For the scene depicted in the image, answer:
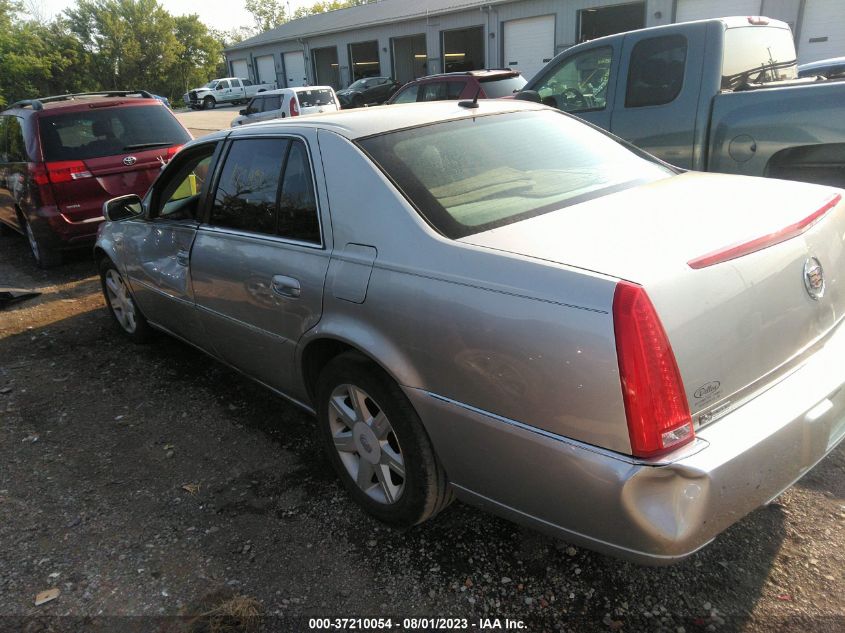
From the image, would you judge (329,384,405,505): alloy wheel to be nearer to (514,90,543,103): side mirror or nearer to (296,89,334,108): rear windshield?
(514,90,543,103): side mirror

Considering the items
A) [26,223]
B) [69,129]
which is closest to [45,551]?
[69,129]

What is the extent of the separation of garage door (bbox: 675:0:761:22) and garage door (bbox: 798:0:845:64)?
→ 4.45 ft

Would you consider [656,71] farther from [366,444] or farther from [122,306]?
[122,306]

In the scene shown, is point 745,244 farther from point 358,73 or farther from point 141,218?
point 358,73

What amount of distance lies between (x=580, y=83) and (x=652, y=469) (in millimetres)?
5251

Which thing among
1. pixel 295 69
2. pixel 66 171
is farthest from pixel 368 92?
pixel 66 171

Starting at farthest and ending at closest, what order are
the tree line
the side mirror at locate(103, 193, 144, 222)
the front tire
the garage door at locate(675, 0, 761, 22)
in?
the tree line < the garage door at locate(675, 0, 761, 22) < the front tire < the side mirror at locate(103, 193, 144, 222)

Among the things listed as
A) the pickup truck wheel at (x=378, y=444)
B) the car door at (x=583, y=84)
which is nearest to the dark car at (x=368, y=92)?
the car door at (x=583, y=84)

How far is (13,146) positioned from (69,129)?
121 cm

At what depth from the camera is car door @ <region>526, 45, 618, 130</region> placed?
577cm

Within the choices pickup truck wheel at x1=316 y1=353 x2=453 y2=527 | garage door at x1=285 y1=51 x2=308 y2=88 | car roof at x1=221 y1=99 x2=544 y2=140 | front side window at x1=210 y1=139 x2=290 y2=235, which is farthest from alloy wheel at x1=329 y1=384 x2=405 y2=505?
garage door at x1=285 y1=51 x2=308 y2=88

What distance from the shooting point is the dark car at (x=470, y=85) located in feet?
35.5

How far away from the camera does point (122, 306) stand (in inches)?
196

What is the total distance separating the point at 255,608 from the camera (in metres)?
2.33
